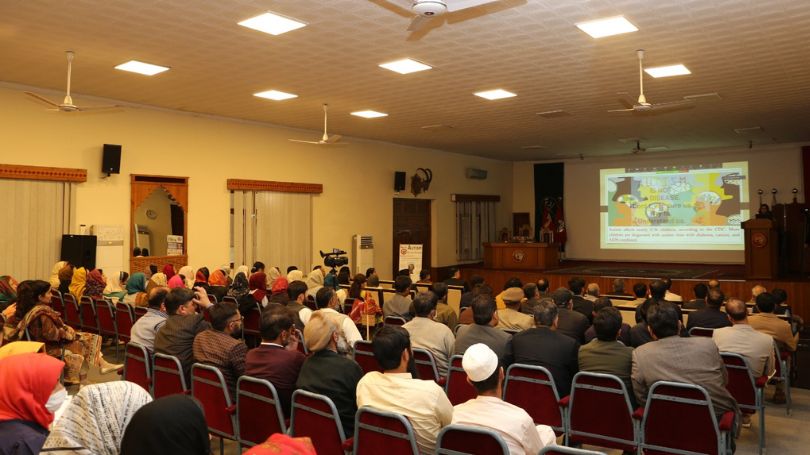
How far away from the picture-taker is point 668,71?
300 inches

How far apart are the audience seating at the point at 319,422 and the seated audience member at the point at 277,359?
0.40 m

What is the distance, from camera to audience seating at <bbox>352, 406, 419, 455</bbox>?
259 centimetres

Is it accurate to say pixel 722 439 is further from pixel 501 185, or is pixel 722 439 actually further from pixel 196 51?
pixel 501 185

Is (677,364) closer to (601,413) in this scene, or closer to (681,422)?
(681,422)

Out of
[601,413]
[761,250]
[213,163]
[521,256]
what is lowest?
[601,413]

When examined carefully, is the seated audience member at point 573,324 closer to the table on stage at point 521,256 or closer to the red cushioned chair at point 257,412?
the red cushioned chair at point 257,412

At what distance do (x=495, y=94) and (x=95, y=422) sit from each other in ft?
26.1

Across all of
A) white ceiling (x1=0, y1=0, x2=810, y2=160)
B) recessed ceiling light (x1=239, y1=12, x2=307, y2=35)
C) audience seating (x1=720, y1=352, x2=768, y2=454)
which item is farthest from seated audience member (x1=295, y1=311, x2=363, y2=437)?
recessed ceiling light (x1=239, y1=12, x2=307, y2=35)

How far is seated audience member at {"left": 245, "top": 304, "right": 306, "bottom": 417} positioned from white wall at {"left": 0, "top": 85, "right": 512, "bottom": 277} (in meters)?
6.68

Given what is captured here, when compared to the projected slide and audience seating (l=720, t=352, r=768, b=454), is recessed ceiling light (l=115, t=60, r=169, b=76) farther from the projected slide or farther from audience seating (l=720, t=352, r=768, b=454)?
the projected slide

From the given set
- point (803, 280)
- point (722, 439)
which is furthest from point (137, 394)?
point (803, 280)

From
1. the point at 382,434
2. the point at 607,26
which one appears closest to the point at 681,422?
the point at 382,434

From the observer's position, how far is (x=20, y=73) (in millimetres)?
7711

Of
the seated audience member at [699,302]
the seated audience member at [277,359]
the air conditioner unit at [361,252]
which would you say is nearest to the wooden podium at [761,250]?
the seated audience member at [699,302]
